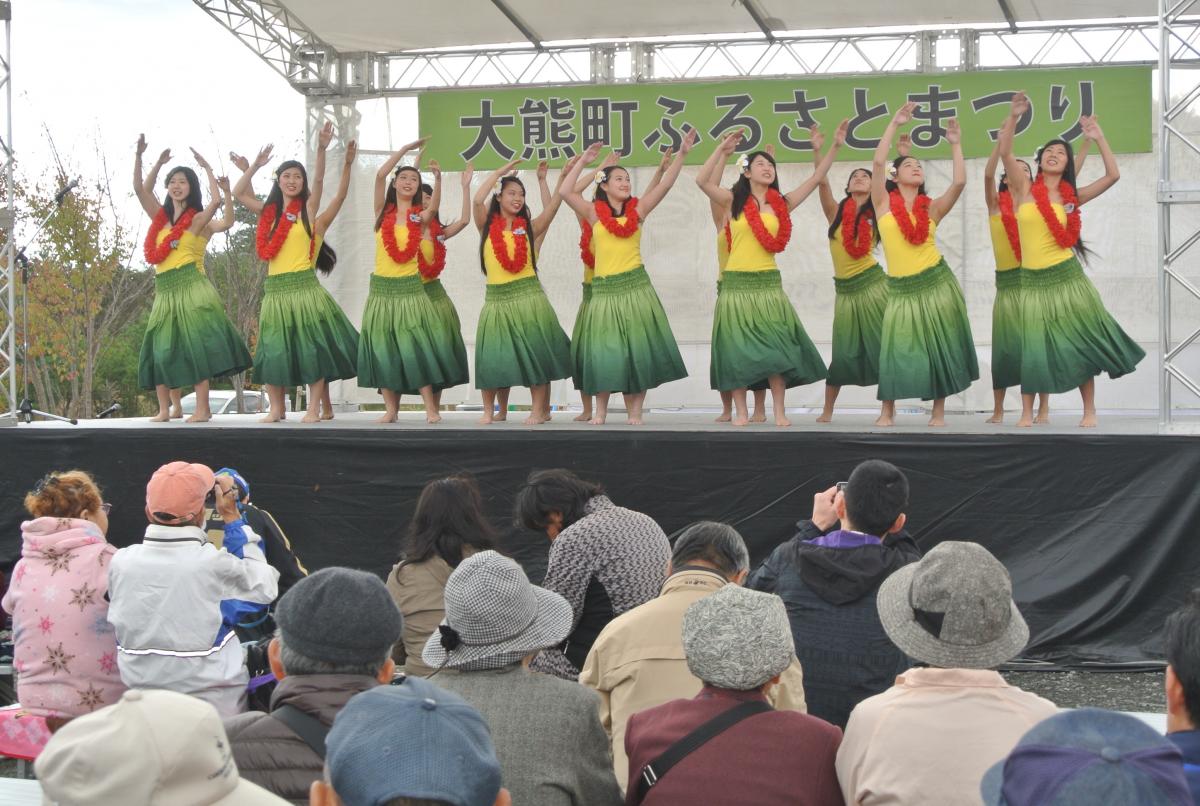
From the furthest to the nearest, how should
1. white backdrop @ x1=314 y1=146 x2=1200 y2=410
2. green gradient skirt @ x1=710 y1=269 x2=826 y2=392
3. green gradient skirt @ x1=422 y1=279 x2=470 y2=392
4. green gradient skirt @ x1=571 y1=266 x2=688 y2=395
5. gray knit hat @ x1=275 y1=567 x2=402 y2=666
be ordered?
white backdrop @ x1=314 y1=146 x2=1200 y2=410
green gradient skirt @ x1=422 y1=279 x2=470 y2=392
green gradient skirt @ x1=571 y1=266 x2=688 y2=395
green gradient skirt @ x1=710 y1=269 x2=826 y2=392
gray knit hat @ x1=275 y1=567 x2=402 y2=666

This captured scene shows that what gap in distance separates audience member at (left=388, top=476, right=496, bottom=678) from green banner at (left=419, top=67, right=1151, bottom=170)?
16.7 ft

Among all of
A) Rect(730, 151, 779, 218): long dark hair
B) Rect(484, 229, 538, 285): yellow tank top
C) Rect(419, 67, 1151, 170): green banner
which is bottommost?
Rect(484, 229, 538, 285): yellow tank top

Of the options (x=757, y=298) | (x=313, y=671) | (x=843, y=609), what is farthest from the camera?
(x=757, y=298)

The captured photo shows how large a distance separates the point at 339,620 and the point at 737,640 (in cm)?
57

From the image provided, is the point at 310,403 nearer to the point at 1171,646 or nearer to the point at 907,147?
the point at 907,147

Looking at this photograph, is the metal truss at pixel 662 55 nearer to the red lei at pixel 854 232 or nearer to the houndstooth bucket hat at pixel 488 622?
the red lei at pixel 854 232

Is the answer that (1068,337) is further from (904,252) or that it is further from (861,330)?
(861,330)

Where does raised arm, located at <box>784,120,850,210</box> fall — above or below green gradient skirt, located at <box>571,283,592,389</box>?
above

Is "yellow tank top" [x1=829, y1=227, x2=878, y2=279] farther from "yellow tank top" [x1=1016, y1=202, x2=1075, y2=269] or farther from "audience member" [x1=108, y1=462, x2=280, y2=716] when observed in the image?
"audience member" [x1=108, y1=462, x2=280, y2=716]

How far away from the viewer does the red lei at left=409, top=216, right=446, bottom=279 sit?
6645 mm

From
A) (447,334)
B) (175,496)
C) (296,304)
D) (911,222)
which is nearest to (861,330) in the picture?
(911,222)

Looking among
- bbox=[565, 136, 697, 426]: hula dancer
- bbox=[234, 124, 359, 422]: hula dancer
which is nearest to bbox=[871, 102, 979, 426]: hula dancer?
bbox=[565, 136, 697, 426]: hula dancer

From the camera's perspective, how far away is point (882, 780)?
177cm

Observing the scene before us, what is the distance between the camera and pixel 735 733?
184 centimetres
